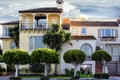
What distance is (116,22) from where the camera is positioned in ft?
240

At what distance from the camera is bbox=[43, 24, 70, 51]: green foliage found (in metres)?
63.4

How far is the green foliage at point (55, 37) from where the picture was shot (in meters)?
63.4

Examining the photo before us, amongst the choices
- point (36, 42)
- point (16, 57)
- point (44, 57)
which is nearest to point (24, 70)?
point (36, 42)

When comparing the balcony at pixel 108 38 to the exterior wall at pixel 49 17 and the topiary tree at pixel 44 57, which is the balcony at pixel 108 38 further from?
the topiary tree at pixel 44 57

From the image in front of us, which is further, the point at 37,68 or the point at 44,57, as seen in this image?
the point at 37,68

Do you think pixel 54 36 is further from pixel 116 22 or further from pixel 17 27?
pixel 116 22

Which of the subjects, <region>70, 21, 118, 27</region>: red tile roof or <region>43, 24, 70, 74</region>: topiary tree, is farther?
<region>70, 21, 118, 27</region>: red tile roof

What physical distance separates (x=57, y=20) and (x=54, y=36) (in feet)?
16.4

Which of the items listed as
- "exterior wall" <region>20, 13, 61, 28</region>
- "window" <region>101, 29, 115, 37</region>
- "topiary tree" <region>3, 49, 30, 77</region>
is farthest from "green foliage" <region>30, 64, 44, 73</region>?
"window" <region>101, 29, 115, 37</region>

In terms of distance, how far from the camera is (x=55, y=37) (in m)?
63.5

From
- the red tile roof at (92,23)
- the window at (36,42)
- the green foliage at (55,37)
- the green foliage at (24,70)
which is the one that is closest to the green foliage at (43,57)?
the green foliage at (55,37)

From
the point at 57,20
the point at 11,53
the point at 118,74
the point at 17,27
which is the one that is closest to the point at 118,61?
the point at 118,74

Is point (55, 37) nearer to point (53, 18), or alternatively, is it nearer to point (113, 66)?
point (53, 18)

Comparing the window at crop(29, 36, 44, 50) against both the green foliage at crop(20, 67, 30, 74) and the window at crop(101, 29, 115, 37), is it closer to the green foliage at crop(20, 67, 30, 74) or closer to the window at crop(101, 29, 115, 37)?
the green foliage at crop(20, 67, 30, 74)
